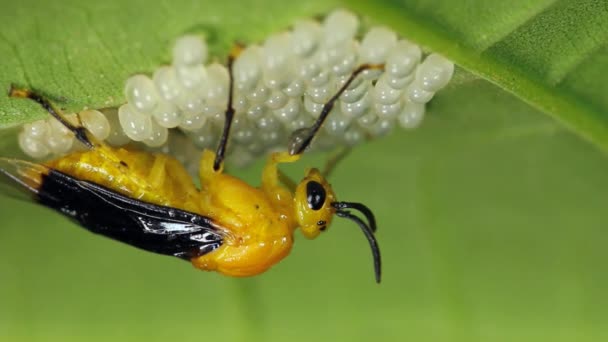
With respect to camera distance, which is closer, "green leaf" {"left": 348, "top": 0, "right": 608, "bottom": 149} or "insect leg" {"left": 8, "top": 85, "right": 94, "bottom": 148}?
"green leaf" {"left": 348, "top": 0, "right": 608, "bottom": 149}

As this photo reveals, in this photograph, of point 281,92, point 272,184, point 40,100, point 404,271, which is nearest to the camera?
point 40,100

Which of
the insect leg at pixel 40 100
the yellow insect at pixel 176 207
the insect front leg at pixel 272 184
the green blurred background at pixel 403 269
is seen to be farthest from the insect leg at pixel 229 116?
the green blurred background at pixel 403 269

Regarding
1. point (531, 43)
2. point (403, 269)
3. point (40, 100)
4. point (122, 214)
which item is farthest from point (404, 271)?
point (40, 100)

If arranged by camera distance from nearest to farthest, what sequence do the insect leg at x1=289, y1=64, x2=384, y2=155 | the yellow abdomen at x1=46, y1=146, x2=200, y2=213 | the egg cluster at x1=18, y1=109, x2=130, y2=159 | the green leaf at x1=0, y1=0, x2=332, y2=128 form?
the green leaf at x1=0, y1=0, x2=332, y2=128 → the insect leg at x1=289, y1=64, x2=384, y2=155 → the egg cluster at x1=18, y1=109, x2=130, y2=159 → the yellow abdomen at x1=46, y1=146, x2=200, y2=213

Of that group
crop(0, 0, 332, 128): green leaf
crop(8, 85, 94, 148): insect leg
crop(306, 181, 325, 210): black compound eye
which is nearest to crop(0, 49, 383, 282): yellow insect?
crop(306, 181, 325, 210): black compound eye

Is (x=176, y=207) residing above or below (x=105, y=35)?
below

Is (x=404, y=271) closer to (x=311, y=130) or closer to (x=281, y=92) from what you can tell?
(x=311, y=130)

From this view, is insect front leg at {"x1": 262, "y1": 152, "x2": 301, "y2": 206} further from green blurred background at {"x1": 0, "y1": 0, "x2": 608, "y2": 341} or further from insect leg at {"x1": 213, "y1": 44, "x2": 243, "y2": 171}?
green blurred background at {"x1": 0, "y1": 0, "x2": 608, "y2": 341}
